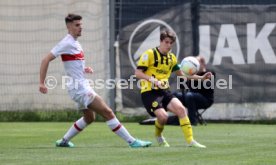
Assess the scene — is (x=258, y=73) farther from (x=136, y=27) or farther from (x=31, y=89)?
(x=31, y=89)

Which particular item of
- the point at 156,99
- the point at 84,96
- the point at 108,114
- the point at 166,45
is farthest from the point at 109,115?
the point at 166,45

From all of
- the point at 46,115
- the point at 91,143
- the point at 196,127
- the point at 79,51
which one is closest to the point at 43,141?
the point at 91,143

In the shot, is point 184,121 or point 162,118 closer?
point 184,121

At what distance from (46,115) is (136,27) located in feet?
9.49

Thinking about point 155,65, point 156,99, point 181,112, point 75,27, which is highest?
point 75,27

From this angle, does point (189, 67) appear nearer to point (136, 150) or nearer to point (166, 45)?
point (166, 45)

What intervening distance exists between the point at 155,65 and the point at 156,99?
476mm

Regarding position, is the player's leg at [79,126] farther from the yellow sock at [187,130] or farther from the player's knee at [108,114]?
the yellow sock at [187,130]

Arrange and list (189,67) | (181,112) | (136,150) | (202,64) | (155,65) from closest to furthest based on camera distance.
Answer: (136,150) → (181,112) → (155,65) → (189,67) → (202,64)

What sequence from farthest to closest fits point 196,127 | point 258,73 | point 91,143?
point 258,73 → point 196,127 → point 91,143

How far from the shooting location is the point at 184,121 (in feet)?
38.7

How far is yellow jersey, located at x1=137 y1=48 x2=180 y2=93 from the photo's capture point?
12086 millimetres

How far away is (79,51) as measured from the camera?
11.9 metres

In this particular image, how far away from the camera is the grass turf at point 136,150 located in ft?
31.3
